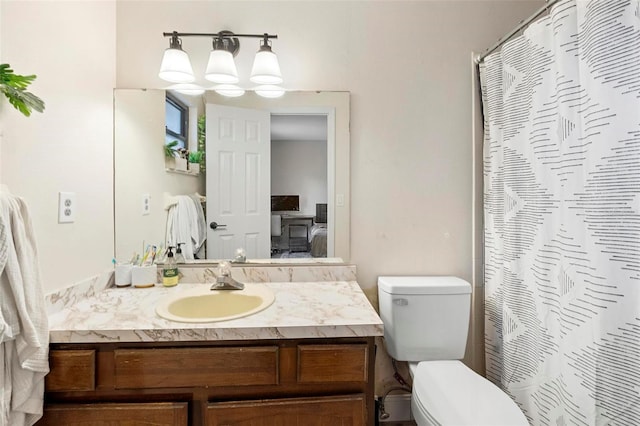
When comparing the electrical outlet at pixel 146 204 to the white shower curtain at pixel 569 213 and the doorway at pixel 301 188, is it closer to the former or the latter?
the doorway at pixel 301 188

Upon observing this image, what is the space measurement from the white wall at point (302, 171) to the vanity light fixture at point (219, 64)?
0.33 metres

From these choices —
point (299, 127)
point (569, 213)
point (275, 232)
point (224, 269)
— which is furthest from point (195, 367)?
point (569, 213)

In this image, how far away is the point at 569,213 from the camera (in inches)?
43.5

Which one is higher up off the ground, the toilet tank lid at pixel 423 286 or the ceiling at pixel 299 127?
the ceiling at pixel 299 127

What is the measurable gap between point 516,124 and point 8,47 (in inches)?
73.0

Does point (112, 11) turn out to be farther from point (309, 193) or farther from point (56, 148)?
point (309, 193)

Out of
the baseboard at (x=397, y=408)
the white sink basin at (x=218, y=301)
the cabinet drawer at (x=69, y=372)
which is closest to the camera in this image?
the cabinet drawer at (x=69, y=372)

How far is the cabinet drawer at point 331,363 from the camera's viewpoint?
105 cm

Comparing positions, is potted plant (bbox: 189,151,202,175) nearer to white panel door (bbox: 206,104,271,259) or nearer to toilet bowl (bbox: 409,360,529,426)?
white panel door (bbox: 206,104,271,259)

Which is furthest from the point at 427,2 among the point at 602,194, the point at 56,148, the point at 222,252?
the point at 56,148

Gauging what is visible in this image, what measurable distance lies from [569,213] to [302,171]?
1.08 metres

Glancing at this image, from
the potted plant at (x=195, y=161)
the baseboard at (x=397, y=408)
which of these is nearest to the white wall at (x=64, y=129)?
the potted plant at (x=195, y=161)

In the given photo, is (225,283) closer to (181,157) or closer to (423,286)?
(181,157)

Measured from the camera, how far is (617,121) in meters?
0.93
